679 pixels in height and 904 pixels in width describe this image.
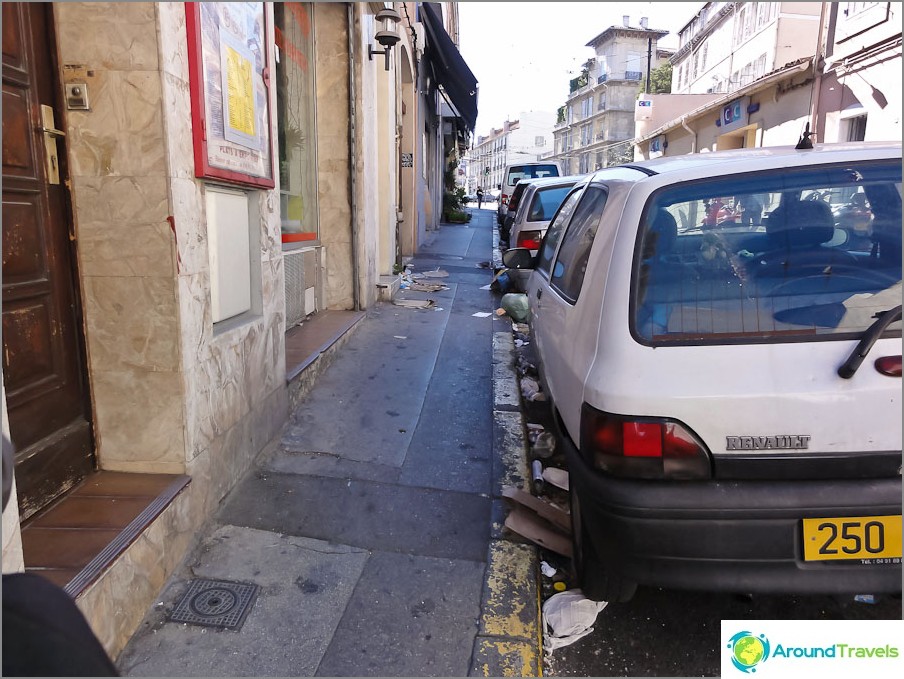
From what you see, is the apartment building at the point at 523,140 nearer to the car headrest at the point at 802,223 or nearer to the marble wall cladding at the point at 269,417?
the marble wall cladding at the point at 269,417

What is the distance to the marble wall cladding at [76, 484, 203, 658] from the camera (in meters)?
2.23

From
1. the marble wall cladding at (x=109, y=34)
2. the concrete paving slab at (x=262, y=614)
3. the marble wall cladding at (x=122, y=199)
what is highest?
the marble wall cladding at (x=109, y=34)

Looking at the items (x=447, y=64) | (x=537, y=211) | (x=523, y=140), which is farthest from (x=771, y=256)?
(x=523, y=140)

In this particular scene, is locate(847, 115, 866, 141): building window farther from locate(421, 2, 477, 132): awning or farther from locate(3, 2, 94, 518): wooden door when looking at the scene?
locate(3, 2, 94, 518): wooden door

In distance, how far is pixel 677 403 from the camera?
2.08m

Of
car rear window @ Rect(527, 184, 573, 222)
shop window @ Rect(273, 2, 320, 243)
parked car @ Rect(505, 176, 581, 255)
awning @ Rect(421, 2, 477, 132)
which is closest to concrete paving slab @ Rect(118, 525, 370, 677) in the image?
shop window @ Rect(273, 2, 320, 243)

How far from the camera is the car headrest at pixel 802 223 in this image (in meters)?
2.31

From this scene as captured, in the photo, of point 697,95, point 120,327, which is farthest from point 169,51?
point 697,95

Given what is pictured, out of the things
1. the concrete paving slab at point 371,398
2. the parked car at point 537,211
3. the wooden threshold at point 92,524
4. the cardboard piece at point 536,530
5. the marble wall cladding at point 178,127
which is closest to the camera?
the wooden threshold at point 92,524

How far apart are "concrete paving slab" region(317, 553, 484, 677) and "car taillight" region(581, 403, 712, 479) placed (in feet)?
3.25

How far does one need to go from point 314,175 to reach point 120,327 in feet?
14.9

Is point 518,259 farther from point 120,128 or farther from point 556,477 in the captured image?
point 120,128

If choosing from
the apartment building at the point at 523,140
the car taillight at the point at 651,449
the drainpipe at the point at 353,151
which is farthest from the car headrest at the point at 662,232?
the apartment building at the point at 523,140

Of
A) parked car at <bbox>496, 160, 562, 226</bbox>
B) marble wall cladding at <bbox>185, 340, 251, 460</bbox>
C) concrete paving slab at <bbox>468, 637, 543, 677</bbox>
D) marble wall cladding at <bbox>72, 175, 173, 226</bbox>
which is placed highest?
parked car at <bbox>496, 160, 562, 226</bbox>
